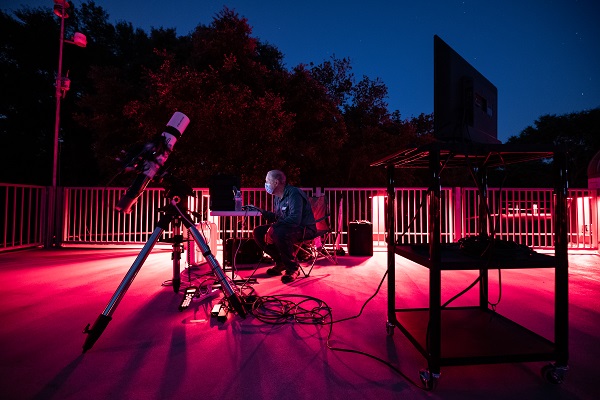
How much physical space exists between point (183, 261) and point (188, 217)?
10.7 feet

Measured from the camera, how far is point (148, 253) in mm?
2176

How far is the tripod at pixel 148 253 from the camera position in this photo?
1.95 m

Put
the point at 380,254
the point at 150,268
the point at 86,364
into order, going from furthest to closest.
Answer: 1. the point at 380,254
2. the point at 150,268
3. the point at 86,364

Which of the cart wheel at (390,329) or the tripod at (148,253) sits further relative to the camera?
the cart wheel at (390,329)

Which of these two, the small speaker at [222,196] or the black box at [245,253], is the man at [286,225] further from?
the black box at [245,253]

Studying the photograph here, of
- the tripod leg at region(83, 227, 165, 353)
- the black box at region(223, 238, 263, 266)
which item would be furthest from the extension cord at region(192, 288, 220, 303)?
the black box at region(223, 238, 263, 266)

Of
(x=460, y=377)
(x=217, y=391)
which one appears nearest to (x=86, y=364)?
(x=217, y=391)

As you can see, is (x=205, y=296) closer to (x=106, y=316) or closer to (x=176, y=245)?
(x=176, y=245)

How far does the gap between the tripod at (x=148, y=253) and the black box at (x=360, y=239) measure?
3947 millimetres

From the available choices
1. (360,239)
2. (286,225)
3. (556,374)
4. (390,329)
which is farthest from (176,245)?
(360,239)

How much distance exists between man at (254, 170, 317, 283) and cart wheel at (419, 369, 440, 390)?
95.6 inches

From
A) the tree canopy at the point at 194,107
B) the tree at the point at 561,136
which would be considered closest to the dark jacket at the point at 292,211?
the tree canopy at the point at 194,107

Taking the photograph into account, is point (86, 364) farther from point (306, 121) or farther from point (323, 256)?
point (306, 121)

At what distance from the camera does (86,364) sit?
184cm
